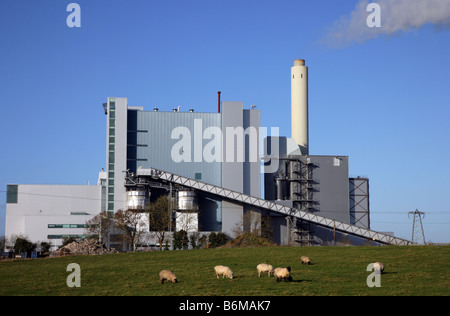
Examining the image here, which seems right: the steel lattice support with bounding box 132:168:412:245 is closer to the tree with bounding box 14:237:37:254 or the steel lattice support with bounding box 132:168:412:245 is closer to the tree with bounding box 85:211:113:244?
the tree with bounding box 85:211:113:244

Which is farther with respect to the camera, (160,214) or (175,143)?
(175,143)

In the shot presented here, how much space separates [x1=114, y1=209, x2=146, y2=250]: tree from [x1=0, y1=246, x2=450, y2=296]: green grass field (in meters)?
36.0

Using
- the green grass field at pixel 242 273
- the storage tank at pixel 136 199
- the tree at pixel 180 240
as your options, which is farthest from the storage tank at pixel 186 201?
the green grass field at pixel 242 273

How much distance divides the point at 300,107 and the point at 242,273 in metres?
78.7

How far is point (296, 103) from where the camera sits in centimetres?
10994

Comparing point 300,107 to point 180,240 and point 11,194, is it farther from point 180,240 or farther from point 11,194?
point 11,194

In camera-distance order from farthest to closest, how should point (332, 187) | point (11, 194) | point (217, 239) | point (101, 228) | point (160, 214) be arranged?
point (11, 194) < point (332, 187) < point (217, 239) < point (160, 214) < point (101, 228)

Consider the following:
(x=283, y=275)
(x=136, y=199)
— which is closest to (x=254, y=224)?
(x=136, y=199)

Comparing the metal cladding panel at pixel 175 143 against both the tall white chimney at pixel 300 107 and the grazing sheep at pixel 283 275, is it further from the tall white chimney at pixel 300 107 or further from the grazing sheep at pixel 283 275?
the grazing sheep at pixel 283 275

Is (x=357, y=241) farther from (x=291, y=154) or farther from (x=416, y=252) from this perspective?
(x=416, y=252)

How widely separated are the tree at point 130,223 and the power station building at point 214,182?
5.97m

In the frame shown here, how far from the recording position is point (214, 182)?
352 ft
